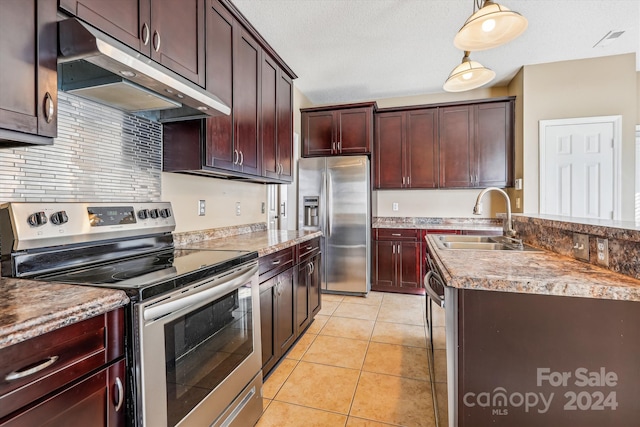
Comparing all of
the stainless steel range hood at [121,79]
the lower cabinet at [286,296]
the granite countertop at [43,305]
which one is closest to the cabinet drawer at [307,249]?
the lower cabinet at [286,296]

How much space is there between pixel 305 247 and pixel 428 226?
2.05 metres

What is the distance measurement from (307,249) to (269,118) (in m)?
1.18

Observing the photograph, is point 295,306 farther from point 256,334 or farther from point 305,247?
point 256,334

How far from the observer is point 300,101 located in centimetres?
432

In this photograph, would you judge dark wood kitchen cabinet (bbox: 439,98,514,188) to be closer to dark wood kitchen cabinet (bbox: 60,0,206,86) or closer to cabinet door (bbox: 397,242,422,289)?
cabinet door (bbox: 397,242,422,289)

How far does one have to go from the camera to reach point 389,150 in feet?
13.9

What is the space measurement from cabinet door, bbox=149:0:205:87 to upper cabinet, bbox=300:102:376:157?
2.50 meters

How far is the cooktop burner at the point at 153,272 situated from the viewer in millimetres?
985

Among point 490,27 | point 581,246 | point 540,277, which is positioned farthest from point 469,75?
point 540,277

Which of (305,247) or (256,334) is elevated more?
(305,247)

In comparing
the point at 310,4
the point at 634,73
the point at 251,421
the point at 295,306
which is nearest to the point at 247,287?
the point at 251,421

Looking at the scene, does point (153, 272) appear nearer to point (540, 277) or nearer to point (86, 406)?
point (86, 406)

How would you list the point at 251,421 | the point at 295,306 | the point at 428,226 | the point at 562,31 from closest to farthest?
the point at 251,421
the point at 295,306
the point at 562,31
the point at 428,226

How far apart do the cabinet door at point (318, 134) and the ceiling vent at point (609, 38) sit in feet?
9.54
